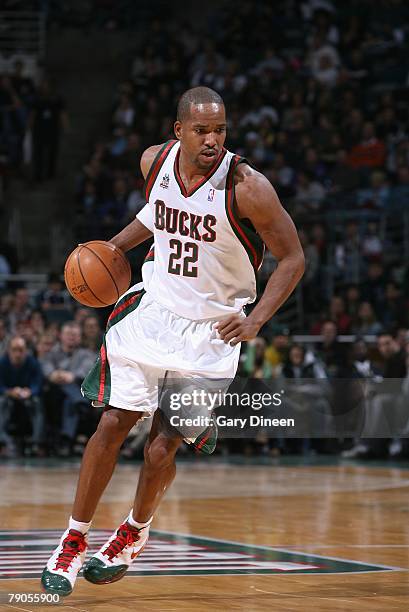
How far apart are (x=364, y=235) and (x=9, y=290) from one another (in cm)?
472

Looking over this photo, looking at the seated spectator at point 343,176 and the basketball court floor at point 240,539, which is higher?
the seated spectator at point 343,176

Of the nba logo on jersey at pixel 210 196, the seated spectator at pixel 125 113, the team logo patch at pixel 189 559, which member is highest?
the seated spectator at pixel 125 113

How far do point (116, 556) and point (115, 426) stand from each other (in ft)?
1.82

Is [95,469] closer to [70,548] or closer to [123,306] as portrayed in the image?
[70,548]

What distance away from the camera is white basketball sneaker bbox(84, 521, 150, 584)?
16.7 feet

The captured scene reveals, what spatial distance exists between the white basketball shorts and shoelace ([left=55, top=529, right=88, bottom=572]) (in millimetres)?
549

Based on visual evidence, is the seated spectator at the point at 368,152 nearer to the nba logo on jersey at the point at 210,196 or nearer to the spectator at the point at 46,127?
the spectator at the point at 46,127

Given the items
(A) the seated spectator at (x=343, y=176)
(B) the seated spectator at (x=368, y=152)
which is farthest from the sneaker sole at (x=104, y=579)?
(B) the seated spectator at (x=368, y=152)

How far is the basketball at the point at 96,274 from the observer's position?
5441mm

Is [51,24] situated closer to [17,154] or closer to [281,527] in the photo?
[17,154]

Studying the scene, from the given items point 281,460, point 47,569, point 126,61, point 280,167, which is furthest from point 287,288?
point 126,61

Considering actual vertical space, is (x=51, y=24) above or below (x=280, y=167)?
above

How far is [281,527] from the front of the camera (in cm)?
784

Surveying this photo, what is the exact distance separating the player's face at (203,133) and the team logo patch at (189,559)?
80.0 inches
